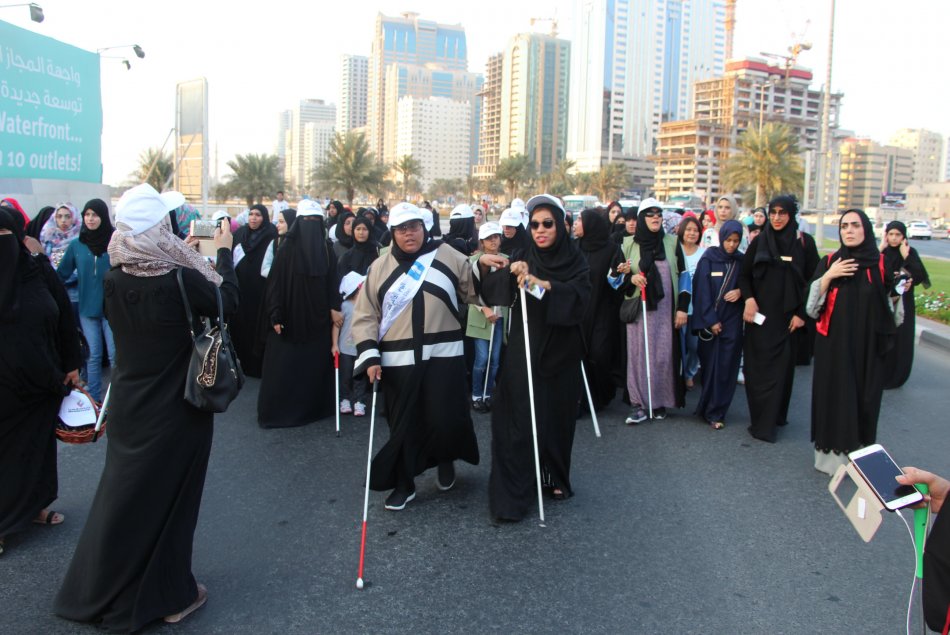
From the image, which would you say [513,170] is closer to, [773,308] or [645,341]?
[645,341]

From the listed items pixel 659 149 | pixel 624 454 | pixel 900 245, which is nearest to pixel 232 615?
pixel 624 454

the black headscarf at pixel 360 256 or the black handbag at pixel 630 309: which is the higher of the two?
the black headscarf at pixel 360 256

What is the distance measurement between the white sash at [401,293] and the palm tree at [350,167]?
4544cm

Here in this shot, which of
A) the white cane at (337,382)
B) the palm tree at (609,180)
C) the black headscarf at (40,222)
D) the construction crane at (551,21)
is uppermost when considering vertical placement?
the construction crane at (551,21)

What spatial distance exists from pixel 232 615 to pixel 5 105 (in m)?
11.2

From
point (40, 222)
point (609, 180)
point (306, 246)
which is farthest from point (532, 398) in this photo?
point (609, 180)

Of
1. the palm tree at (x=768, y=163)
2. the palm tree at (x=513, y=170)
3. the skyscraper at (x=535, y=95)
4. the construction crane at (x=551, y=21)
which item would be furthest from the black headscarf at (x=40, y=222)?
the construction crane at (x=551, y=21)

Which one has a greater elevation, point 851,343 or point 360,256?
point 360,256

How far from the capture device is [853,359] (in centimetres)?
538

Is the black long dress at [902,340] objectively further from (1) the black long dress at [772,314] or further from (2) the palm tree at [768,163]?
(2) the palm tree at [768,163]

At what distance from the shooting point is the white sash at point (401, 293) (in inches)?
180

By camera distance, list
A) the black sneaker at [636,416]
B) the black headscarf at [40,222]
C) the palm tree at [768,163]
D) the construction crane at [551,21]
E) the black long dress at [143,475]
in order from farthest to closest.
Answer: the construction crane at [551,21], the palm tree at [768,163], the black headscarf at [40,222], the black sneaker at [636,416], the black long dress at [143,475]

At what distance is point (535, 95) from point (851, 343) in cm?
15827

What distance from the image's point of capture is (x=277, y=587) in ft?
12.0
